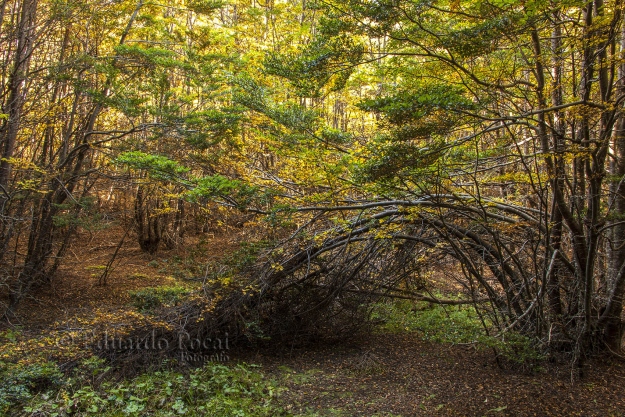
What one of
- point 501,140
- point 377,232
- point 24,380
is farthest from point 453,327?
point 24,380

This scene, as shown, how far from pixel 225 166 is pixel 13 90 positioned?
3758 mm

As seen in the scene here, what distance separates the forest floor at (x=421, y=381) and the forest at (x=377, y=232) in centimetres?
3

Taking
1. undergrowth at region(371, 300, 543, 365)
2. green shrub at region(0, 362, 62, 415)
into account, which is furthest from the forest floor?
green shrub at region(0, 362, 62, 415)

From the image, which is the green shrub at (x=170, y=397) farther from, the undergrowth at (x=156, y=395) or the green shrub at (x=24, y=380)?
the green shrub at (x=24, y=380)

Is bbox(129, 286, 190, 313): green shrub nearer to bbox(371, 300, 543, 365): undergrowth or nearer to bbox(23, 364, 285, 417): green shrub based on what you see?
bbox(23, 364, 285, 417): green shrub

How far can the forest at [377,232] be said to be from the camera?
3.90 metres

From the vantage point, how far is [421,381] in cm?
528

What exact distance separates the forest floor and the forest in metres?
0.03

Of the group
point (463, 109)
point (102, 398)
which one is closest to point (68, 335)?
point (102, 398)

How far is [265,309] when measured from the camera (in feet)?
21.1

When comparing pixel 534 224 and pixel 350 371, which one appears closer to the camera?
pixel 534 224

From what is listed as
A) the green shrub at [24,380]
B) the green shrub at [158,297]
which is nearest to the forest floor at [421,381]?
the green shrub at [158,297]

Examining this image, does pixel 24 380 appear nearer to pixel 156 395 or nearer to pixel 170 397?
pixel 156 395

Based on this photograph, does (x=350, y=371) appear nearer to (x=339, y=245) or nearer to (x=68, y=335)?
(x=339, y=245)
